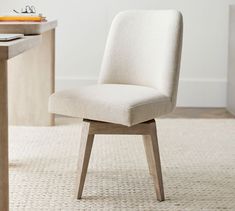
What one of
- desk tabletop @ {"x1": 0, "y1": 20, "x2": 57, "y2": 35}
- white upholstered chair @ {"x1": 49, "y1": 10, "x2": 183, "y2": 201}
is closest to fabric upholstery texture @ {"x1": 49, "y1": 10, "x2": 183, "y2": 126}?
white upholstered chair @ {"x1": 49, "y1": 10, "x2": 183, "y2": 201}

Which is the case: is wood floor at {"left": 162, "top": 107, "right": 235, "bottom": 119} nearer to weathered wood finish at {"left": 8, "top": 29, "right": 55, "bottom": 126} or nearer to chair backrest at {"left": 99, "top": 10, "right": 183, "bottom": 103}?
weathered wood finish at {"left": 8, "top": 29, "right": 55, "bottom": 126}

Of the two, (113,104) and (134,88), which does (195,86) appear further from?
(113,104)

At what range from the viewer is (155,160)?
6.82 ft

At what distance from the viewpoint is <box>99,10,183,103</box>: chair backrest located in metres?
2.20

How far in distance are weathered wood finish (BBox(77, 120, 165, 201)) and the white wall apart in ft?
7.46

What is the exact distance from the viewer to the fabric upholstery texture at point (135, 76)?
1930 mm

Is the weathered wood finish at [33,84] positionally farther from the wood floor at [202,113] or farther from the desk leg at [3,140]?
the desk leg at [3,140]

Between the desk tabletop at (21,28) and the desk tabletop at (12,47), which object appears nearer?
the desk tabletop at (12,47)

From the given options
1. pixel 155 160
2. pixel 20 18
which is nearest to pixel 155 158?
pixel 155 160

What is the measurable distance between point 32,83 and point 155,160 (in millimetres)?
1600

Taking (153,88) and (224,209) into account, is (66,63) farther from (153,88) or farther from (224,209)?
(224,209)

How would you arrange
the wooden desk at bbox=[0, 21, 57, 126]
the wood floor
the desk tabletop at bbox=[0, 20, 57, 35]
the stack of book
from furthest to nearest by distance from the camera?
the wood floor
the wooden desk at bbox=[0, 21, 57, 126]
the stack of book
the desk tabletop at bbox=[0, 20, 57, 35]

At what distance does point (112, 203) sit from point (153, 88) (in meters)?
0.49

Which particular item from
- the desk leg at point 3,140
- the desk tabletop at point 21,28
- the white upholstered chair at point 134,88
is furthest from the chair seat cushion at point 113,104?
the desk leg at point 3,140
